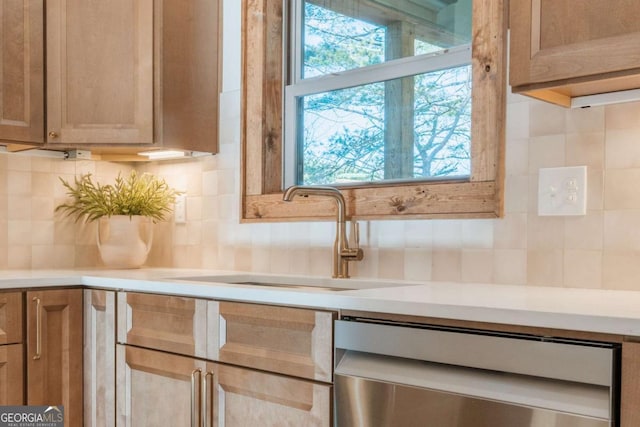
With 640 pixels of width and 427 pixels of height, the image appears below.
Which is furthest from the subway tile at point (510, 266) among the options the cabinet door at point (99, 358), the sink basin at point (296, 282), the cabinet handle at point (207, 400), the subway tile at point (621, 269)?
the cabinet door at point (99, 358)

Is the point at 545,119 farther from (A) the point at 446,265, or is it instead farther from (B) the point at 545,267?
(A) the point at 446,265

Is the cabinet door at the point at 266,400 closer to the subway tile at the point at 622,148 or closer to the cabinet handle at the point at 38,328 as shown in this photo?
the cabinet handle at the point at 38,328

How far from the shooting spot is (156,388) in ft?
6.62

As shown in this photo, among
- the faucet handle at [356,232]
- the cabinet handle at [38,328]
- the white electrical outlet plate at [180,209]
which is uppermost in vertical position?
the white electrical outlet plate at [180,209]

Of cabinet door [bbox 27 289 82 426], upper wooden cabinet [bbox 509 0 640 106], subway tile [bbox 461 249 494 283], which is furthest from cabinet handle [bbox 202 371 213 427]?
upper wooden cabinet [bbox 509 0 640 106]

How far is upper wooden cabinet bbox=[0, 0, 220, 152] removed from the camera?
8.16 feet

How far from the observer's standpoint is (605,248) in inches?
67.4

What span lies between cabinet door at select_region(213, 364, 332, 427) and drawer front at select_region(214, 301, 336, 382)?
0.03 meters

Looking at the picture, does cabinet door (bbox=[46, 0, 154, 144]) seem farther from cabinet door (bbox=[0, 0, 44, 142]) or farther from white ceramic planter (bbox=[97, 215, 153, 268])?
white ceramic planter (bbox=[97, 215, 153, 268])

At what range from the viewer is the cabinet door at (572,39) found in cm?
136

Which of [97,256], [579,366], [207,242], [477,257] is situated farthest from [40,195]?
[579,366]

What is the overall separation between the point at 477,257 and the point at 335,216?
0.53 metres

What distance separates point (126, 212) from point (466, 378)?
1772 millimetres
